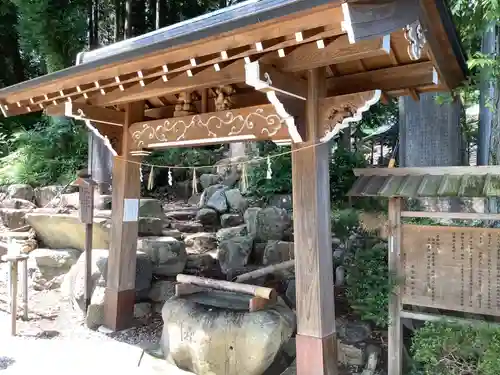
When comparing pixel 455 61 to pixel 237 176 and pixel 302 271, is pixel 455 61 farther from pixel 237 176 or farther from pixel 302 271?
pixel 237 176

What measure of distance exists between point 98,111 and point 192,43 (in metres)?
2.55

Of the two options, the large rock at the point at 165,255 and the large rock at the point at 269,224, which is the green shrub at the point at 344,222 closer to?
the large rock at the point at 269,224

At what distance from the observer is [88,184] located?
6383mm

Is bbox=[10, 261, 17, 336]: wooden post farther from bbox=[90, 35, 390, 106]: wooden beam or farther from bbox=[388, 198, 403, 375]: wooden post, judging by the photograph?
bbox=[388, 198, 403, 375]: wooden post

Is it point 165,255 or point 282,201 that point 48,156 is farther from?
point 282,201

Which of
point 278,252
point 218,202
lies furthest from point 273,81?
point 218,202

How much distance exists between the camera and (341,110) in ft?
13.1

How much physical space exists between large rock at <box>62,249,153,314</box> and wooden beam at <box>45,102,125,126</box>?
2339 mm

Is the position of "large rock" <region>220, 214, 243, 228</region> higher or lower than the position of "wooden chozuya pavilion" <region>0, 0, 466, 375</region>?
lower

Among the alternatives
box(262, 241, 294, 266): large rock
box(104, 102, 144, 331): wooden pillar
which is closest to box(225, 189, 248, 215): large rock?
box(262, 241, 294, 266): large rock

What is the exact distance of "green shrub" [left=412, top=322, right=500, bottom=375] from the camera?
12.0 feet

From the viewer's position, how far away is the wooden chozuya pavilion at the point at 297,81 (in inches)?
119

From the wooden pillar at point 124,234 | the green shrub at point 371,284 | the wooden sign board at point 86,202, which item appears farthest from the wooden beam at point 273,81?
the wooden sign board at point 86,202

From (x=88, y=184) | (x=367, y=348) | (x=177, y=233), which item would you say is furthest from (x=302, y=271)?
(x=177, y=233)
